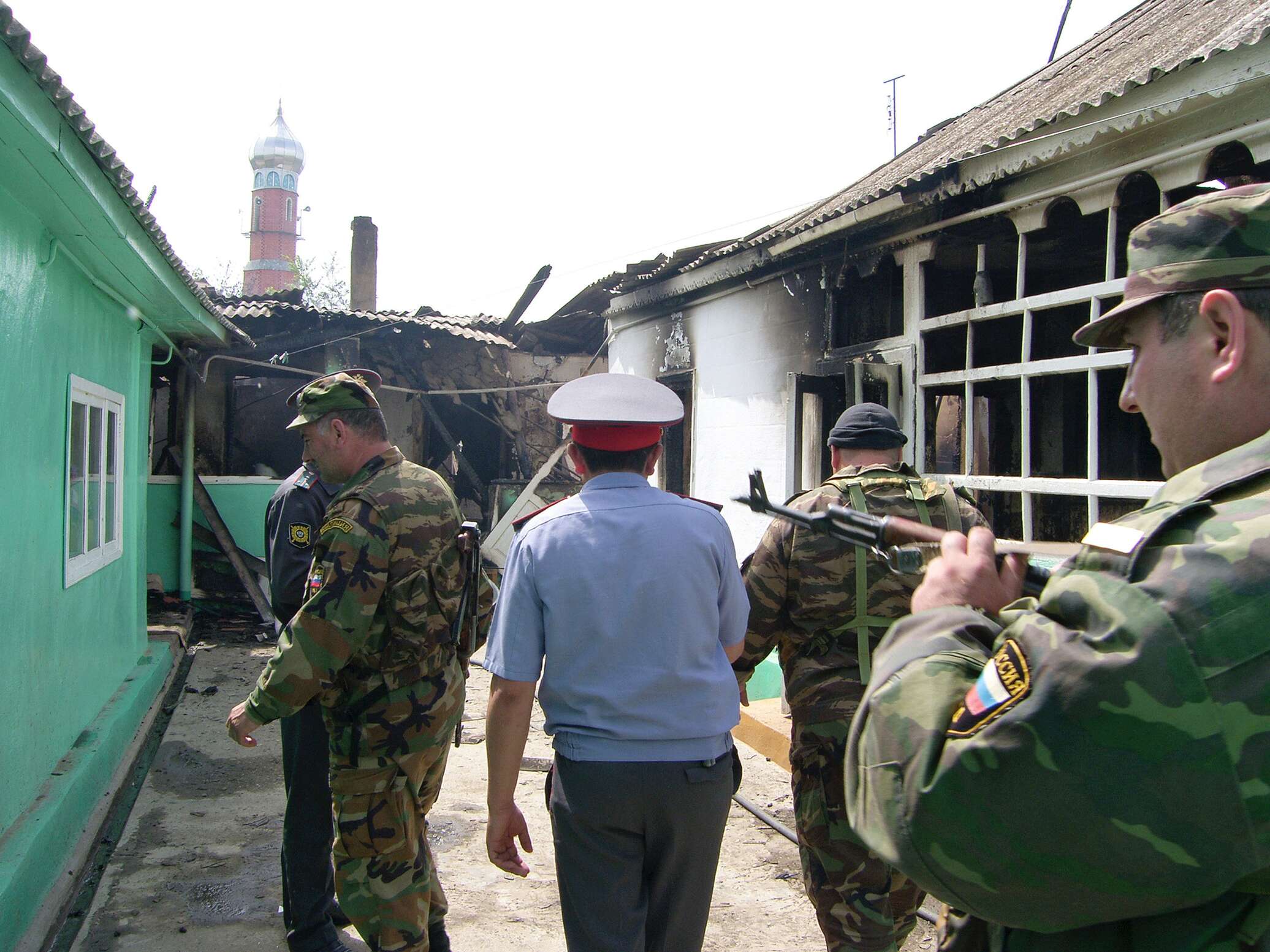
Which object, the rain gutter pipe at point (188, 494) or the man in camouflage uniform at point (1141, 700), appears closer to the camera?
the man in camouflage uniform at point (1141, 700)

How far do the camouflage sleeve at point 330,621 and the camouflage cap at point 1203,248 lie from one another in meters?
2.13

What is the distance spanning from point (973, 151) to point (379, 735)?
3.87 metres

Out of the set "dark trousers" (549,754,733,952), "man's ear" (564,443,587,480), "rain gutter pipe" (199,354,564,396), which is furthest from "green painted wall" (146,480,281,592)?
"dark trousers" (549,754,733,952)

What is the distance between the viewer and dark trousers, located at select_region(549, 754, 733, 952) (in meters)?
2.06

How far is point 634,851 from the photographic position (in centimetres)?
210

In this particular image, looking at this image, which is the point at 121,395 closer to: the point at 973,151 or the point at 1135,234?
Result: the point at 973,151

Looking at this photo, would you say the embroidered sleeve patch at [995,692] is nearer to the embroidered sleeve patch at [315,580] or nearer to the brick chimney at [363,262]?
the embroidered sleeve patch at [315,580]

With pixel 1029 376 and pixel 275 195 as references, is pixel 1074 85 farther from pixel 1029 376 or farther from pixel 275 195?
pixel 275 195

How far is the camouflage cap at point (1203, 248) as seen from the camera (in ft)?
3.36

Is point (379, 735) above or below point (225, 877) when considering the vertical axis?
above

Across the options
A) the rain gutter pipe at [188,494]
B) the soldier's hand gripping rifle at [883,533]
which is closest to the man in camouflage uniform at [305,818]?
the soldier's hand gripping rifle at [883,533]

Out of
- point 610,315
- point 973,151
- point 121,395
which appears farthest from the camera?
point 610,315

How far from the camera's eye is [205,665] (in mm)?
8117

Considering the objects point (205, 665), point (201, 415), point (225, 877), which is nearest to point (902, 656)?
point (225, 877)
